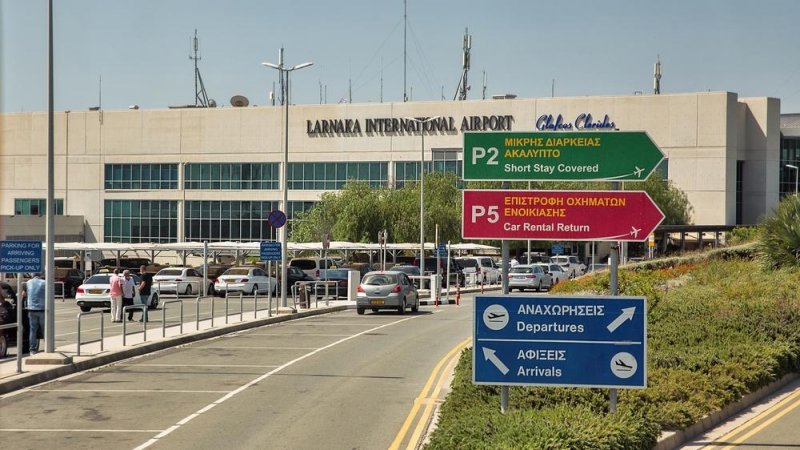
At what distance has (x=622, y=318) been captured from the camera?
13.5 meters

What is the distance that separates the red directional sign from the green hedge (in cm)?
216

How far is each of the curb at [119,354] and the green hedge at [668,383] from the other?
773cm

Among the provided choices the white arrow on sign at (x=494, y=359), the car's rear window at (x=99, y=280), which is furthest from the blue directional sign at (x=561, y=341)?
the car's rear window at (x=99, y=280)

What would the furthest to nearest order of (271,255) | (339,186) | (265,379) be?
(339,186) → (271,255) → (265,379)

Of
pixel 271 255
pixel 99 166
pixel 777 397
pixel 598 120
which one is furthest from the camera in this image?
pixel 99 166

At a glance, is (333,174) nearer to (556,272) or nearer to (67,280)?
(556,272)

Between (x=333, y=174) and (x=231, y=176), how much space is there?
9.57 m

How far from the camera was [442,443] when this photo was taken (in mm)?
12047

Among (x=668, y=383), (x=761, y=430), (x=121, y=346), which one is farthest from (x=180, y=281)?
(x=761, y=430)

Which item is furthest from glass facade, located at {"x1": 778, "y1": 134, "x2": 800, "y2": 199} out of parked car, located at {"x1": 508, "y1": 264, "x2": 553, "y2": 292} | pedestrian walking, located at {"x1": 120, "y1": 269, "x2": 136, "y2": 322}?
pedestrian walking, located at {"x1": 120, "y1": 269, "x2": 136, "y2": 322}

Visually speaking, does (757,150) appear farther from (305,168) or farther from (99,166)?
(99,166)

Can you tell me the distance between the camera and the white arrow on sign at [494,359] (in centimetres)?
1367

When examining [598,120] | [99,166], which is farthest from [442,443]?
[99,166]

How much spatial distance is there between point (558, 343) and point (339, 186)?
84391mm
